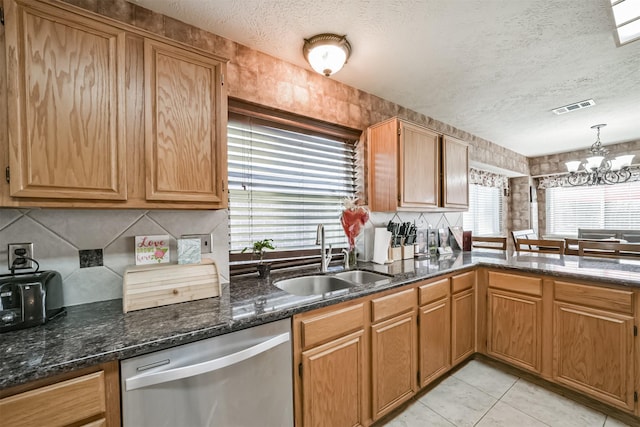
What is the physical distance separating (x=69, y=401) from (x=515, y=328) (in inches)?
107

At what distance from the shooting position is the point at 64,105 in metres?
1.06

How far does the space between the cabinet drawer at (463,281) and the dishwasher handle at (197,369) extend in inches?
62.5

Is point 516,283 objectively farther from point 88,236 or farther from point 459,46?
point 88,236

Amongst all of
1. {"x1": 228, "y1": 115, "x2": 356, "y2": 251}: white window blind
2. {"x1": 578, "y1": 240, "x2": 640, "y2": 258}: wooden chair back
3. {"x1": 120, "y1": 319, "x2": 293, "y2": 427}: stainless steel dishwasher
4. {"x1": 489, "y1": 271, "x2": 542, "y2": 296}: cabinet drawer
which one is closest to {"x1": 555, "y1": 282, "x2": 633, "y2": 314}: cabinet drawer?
{"x1": 489, "y1": 271, "x2": 542, "y2": 296}: cabinet drawer

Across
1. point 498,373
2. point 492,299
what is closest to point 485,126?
point 492,299

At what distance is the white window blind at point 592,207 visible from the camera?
433 centimetres

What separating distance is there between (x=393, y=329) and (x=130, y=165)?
1.70 m

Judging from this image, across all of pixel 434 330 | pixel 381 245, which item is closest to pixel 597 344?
pixel 434 330

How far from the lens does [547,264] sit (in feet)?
6.97

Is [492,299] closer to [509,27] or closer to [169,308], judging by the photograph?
[509,27]

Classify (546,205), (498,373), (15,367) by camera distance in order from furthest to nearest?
(546,205), (498,373), (15,367)

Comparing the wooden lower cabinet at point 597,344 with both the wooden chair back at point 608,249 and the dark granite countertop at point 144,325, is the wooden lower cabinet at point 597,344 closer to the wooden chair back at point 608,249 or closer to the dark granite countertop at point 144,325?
the dark granite countertop at point 144,325

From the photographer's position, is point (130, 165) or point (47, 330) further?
point (130, 165)

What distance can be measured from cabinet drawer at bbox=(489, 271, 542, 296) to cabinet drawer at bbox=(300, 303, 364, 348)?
4.73 ft
